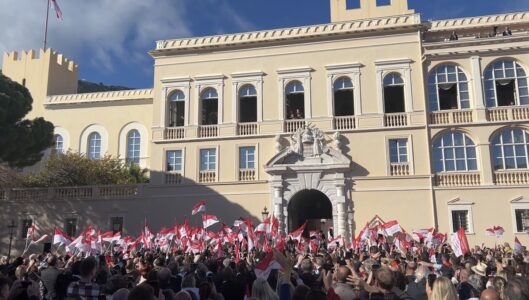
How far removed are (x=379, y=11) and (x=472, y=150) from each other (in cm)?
1151

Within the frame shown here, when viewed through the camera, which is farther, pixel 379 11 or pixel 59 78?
pixel 59 78

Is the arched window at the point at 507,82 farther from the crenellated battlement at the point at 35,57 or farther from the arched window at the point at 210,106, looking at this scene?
the crenellated battlement at the point at 35,57

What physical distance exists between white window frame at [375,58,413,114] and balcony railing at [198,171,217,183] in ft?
35.8

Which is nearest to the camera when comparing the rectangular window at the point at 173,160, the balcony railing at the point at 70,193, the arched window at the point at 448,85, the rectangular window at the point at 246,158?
the arched window at the point at 448,85

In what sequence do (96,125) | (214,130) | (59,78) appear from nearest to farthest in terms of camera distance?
(214,130) → (96,125) → (59,78)

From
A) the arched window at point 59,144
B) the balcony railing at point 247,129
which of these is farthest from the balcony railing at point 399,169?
the arched window at point 59,144

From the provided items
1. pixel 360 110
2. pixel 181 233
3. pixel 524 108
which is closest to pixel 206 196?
pixel 181 233

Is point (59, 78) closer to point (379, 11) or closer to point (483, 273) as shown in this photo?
point (379, 11)

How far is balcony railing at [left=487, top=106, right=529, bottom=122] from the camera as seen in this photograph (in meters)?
25.7

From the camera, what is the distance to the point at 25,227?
3034cm

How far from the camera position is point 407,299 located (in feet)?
17.6

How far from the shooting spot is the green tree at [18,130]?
2727 centimetres

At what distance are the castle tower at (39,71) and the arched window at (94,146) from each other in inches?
247

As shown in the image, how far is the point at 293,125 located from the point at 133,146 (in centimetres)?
1433
